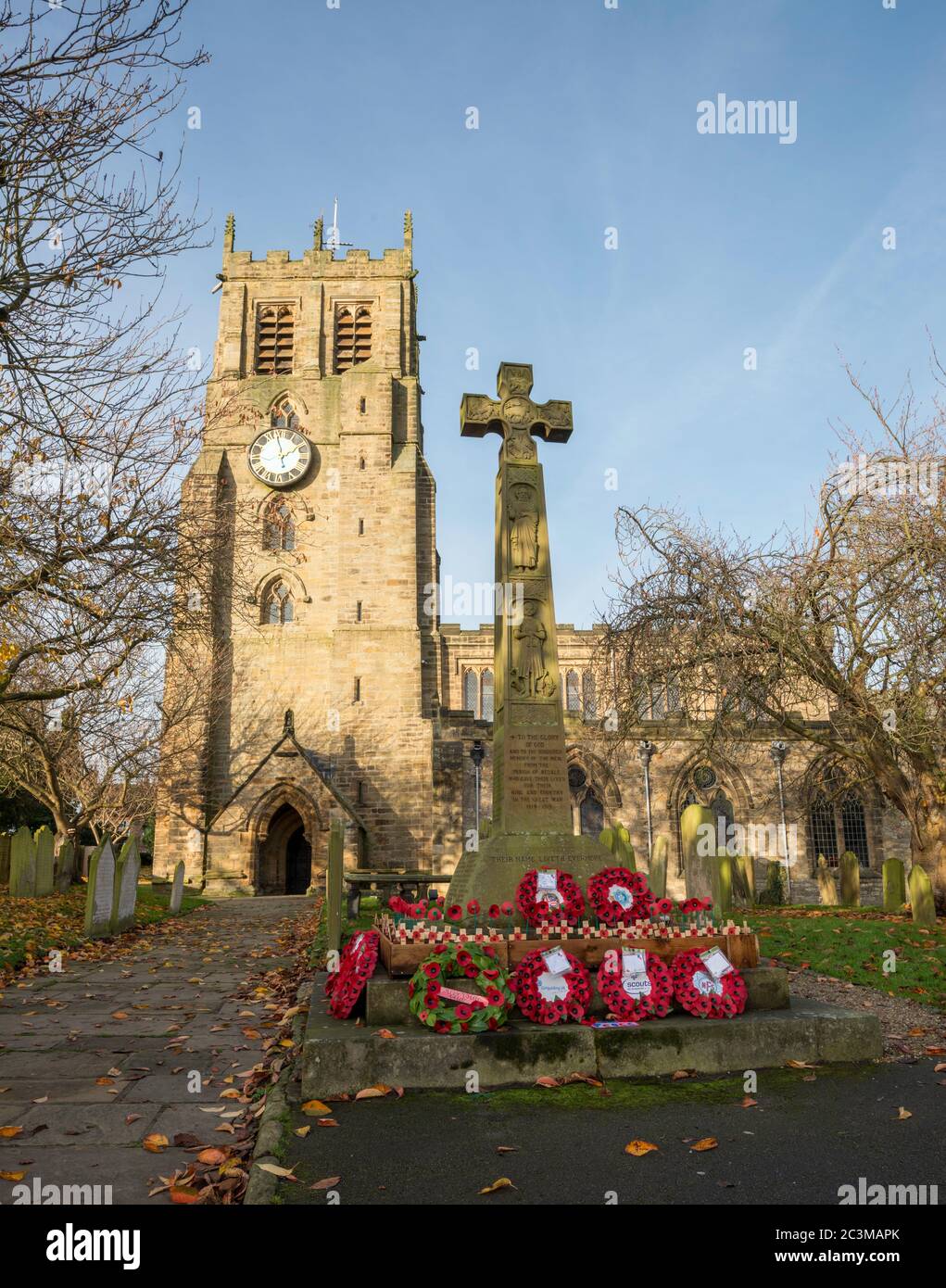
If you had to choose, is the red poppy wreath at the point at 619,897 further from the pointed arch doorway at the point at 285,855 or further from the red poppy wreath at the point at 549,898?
the pointed arch doorway at the point at 285,855

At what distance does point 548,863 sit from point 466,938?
6.56 ft

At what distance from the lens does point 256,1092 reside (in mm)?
4914

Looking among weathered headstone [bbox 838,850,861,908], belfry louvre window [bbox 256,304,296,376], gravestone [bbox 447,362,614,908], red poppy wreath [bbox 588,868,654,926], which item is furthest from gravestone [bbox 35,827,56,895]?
belfry louvre window [bbox 256,304,296,376]

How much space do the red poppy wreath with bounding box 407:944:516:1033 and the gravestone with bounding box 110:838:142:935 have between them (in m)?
9.17

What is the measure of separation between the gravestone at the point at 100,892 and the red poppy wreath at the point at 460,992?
26.6ft

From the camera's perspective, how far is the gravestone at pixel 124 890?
1288cm

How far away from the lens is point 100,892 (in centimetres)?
1220

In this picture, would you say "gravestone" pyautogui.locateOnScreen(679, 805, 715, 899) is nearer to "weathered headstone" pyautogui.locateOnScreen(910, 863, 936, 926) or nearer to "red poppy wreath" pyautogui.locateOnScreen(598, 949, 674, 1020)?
"weathered headstone" pyautogui.locateOnScreen(910, 863, 936, 926)

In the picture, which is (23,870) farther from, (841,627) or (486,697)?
(486,697)

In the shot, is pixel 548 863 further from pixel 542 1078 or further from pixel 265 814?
pixel 265 814

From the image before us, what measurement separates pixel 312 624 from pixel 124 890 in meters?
15.3

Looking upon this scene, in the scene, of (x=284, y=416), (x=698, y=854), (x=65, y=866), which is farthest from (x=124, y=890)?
(x=284, y=416)

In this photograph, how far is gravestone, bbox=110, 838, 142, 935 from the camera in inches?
507
